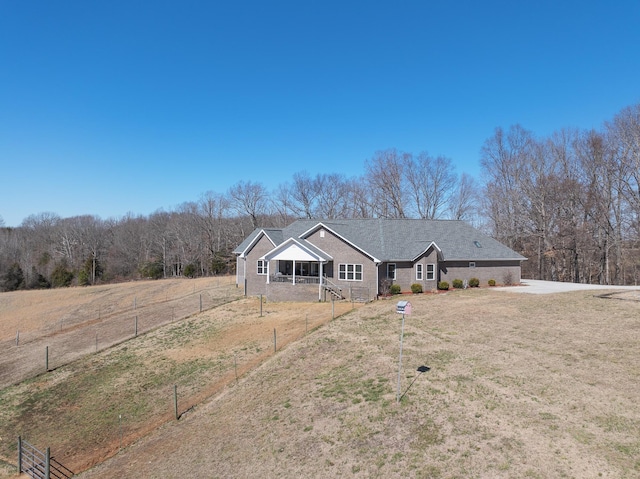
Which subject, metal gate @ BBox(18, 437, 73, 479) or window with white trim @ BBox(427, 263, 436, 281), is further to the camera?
window with white trim @ BBox(427, 263, 436, 281)

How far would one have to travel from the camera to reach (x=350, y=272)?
95.9 feet

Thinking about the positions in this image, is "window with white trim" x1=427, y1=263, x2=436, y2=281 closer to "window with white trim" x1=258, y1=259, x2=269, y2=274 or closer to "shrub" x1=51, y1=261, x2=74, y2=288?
"window with white trim" x1=258, y1=259, x2=269, y2=274

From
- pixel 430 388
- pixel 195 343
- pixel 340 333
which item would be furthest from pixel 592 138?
pixel 195 343

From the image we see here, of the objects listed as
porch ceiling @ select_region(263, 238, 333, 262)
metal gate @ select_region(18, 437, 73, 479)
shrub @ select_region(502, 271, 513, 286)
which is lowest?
metal gate @ select_region(18, 437, 73, 479)

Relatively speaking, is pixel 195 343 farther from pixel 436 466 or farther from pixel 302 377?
pixel 436 466

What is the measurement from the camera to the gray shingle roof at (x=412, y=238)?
29.7m

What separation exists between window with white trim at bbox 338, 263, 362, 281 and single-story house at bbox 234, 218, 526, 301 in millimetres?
47

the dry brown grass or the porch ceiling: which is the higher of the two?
the porch ceiling

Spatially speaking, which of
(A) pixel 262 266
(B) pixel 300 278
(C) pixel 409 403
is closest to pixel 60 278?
(A) pixel 262 266

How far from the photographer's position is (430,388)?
38.0 feet

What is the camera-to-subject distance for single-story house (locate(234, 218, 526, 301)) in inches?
1131

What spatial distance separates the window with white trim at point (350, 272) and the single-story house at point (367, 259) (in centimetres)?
5

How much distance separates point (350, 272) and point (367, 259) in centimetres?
180

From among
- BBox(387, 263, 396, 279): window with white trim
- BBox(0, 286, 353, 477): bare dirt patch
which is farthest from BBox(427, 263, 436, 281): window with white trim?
BBox(0, 286, 353, 477): bare dirt patch
